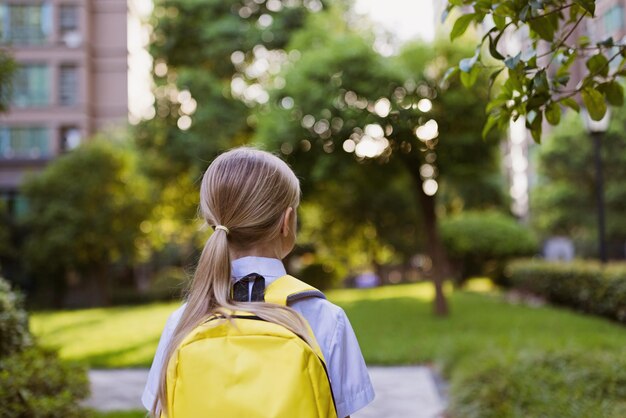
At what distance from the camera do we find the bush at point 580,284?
476 inches

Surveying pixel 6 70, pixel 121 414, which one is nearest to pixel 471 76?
pixel 121 414

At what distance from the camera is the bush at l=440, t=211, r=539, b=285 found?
73.5 ft

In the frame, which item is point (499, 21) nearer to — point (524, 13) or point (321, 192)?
point (524, 13)

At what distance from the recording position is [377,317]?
14.4m

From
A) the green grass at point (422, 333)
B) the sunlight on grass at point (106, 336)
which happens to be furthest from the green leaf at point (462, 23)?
the sunlight on grass at point (106, 336)

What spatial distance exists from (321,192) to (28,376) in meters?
11.4

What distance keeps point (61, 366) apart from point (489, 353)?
4.11 meters

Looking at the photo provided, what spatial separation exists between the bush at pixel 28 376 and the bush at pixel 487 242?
1801 cm

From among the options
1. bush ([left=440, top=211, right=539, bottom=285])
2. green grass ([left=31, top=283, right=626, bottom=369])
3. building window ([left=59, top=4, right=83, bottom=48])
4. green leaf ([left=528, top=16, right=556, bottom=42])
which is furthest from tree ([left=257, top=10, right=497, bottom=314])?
building window ([left=59, top=4, right=83, bottom=48])

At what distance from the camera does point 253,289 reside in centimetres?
194

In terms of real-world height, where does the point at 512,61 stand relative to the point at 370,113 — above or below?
below

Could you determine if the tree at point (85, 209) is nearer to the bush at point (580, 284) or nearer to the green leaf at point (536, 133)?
the bush at point (580, 284)

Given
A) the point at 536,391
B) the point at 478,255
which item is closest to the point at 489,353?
the point at 536,391

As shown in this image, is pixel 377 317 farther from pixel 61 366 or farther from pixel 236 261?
pixel 236 261
